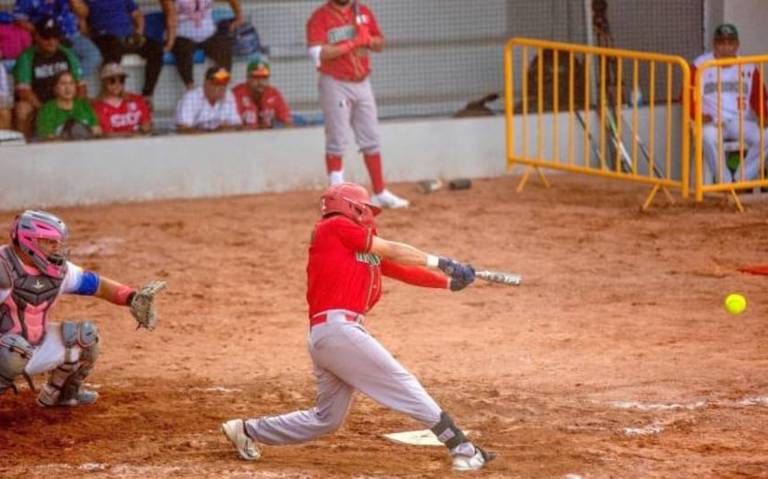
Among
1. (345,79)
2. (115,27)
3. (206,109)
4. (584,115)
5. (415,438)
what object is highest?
(115,27)

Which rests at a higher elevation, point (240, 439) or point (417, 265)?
point (417, 265)

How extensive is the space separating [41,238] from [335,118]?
22.6ft


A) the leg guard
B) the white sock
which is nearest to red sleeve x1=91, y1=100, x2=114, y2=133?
the white sock

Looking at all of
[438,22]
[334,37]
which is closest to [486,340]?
[334,37]

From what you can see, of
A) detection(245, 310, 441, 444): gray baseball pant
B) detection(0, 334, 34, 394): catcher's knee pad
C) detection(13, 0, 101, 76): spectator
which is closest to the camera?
detection(245, 310, 441, 444): gray baseball pant

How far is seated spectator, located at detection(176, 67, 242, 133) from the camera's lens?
1634 centimetres

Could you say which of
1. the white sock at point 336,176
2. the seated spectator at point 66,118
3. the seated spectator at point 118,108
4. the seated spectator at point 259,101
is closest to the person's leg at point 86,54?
the seated spectator at point 118,108

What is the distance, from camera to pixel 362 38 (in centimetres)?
1489

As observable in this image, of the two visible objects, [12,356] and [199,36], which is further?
[199,36]

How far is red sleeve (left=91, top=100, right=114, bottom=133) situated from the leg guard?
7223mm

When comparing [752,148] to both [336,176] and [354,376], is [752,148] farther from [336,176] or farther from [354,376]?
[354,376]

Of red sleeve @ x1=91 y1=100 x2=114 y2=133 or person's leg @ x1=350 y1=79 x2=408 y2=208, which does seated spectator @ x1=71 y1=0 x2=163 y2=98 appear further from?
person's leg @ x1=350 y1=79 x2=408 y2=208

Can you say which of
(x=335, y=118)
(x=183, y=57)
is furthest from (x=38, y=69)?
(x=335, y=118)

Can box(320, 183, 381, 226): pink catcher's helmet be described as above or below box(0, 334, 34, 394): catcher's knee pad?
above
